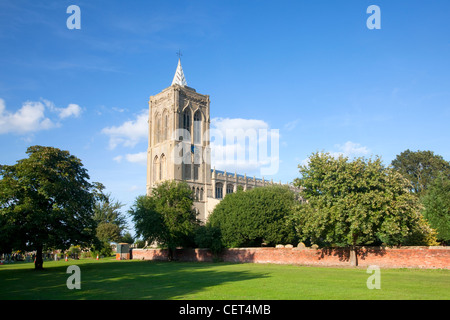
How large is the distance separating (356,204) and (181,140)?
2262 inches

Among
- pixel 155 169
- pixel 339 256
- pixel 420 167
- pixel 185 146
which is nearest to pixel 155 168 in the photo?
pixel 155 169

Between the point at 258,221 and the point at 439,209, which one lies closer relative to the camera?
the point at 258,221

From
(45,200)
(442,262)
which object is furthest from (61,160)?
(442,262)

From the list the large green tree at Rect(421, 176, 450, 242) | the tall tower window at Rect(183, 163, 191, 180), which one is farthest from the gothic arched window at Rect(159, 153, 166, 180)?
the large green tree at Rect(421, 176, 450, 242)

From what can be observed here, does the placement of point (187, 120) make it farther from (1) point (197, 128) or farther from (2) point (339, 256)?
(2) point (339, 256)

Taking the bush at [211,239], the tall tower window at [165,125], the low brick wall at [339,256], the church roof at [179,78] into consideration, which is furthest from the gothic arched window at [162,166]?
the bush at [211,239]

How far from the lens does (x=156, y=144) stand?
272 ft

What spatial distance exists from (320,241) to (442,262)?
1275 cm

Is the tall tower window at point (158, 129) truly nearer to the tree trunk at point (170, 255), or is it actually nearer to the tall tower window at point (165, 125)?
the tall tower window at point (165, 125)

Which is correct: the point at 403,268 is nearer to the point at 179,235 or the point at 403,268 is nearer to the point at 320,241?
the point at 320,241

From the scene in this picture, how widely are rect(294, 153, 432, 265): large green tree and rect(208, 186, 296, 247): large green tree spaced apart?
9748mm

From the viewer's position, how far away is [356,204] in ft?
86.2

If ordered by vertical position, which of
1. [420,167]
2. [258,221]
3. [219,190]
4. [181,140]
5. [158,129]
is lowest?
[258,221]
